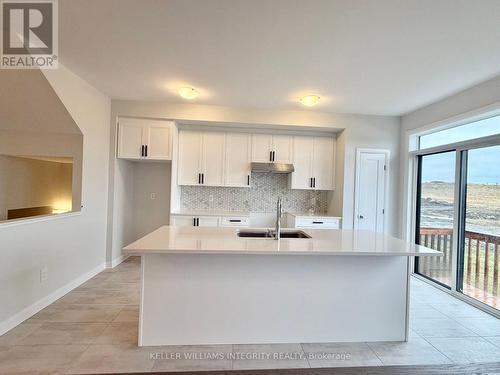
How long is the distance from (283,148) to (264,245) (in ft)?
8.99

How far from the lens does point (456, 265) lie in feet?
11.3

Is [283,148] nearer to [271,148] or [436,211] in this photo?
[271,148]

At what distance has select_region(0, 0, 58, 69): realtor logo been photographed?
1.97m

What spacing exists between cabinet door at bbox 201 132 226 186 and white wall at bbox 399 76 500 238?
9.96ft

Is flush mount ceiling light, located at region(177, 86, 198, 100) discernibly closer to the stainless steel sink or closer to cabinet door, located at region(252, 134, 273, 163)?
cabinet door, located at region(252, 134, 273, 163)

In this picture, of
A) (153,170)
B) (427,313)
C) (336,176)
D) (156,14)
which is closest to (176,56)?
(156,14)

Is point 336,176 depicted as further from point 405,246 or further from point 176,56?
point 176,56

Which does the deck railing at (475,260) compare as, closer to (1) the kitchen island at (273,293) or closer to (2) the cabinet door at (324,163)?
(1) the kitchen island at (273,293)

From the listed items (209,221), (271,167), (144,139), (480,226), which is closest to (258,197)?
(271,167)

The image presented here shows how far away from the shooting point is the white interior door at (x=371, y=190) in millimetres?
4352

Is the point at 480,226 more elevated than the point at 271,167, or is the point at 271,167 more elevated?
the point at 271,167

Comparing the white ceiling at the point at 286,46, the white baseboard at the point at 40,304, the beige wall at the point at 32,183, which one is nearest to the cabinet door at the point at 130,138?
the white ceiling at the point at 286,46

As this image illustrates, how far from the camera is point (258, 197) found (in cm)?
482

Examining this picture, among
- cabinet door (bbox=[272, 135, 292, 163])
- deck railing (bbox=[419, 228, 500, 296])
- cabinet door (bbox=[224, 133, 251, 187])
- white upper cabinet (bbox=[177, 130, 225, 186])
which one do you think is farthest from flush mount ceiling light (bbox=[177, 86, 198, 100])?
deck railing (bbox=[419, 228, 500, 296])
